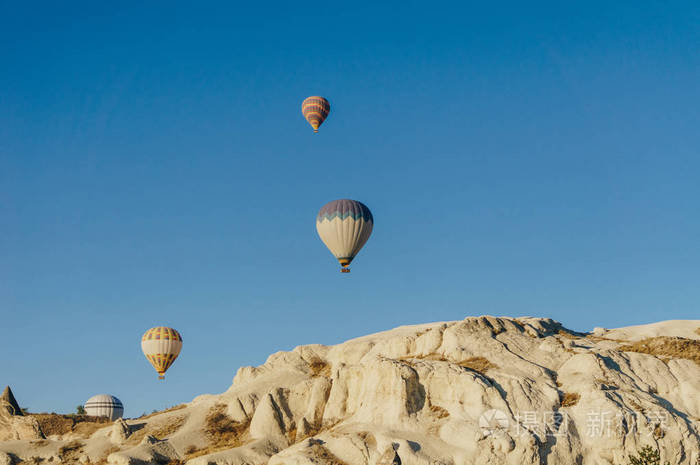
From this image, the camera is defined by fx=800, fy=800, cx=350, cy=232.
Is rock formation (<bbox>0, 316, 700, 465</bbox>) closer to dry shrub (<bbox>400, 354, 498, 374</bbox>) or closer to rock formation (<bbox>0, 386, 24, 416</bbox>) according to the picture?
dry shrub (<bbox>400, 354, 498, 374</bbox>)

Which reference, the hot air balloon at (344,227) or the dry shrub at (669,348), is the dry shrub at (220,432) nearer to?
the hot air balloon at (344,227)

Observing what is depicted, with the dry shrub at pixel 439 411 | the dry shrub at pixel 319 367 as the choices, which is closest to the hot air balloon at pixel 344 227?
the dry shrub at pixel 319 367

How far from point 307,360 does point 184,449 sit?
13389 millimetres

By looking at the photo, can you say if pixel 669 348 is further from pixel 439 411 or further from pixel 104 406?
pixel 104 406

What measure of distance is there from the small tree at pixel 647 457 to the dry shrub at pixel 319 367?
24.8 m

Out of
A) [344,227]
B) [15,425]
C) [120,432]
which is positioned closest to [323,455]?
[120,432]

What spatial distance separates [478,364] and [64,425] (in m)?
33.4

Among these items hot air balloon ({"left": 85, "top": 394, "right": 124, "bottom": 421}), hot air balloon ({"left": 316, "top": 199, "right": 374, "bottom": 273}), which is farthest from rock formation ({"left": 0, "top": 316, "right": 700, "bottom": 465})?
hot air balloon ({"left": 85, "top": 394, "right": 124, "bottom": 421})

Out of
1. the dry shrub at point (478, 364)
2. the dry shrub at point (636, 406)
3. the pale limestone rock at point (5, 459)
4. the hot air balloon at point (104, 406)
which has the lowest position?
the dry shrub at point (636, 406)

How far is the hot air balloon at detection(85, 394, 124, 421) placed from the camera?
93.9 m

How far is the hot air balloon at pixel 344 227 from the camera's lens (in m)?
69.2

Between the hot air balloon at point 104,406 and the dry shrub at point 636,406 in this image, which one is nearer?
the dry shrub at point 636,406

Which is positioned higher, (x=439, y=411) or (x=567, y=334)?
(x=567, y=334)

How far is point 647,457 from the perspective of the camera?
140ft
